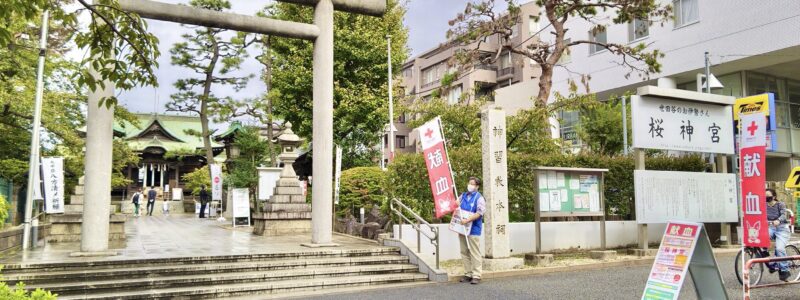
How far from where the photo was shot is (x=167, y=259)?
381 inches

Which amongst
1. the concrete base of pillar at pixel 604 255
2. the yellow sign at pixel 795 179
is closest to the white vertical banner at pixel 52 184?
the concrete base of pillar at pixel 604 255

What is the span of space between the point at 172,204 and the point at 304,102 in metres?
17.1

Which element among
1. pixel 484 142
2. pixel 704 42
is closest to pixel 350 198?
pixel 484 142

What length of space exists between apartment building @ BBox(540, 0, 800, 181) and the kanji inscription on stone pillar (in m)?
12.0

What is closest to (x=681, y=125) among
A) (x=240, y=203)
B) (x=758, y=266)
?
(x=758, y=266)

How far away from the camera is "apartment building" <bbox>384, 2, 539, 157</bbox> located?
113 ft

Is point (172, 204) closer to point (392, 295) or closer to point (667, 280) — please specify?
point (392, 295)

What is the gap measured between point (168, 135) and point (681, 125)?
40707mm

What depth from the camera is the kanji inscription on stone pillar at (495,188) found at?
10.9 m

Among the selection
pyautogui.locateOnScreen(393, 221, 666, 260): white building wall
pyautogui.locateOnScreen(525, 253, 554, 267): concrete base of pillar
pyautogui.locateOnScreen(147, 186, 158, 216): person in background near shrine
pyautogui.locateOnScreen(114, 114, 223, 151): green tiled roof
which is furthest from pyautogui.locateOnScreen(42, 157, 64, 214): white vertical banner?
pyautogui.locateOnScreen(114, 114, 223, 151): green tiled roof

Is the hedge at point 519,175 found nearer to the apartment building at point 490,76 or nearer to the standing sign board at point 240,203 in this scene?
the standing sign board at point 240,203

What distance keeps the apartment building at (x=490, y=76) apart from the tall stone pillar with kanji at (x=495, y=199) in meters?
20.8

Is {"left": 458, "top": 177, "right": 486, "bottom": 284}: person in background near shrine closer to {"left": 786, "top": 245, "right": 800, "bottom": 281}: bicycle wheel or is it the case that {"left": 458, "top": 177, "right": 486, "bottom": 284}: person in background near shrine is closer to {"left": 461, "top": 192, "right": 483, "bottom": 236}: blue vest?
{"left": 461, "top": 192, "right": 483, "bottom": 236}: blue vest

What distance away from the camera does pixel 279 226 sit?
17.1 metres
